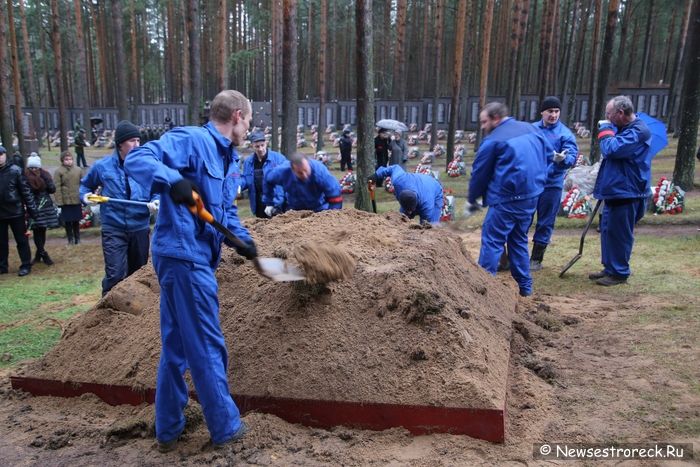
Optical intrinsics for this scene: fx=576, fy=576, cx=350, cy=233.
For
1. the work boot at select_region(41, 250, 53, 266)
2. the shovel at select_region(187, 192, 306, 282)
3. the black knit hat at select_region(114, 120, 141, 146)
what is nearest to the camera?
the shovel at select_region(187, 192, 306, 282)

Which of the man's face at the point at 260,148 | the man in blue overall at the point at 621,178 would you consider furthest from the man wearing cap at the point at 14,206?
the man in blue overall at the point at 621,178

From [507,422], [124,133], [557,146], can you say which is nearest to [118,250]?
[124,133]

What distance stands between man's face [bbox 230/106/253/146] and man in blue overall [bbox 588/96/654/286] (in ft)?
14.5

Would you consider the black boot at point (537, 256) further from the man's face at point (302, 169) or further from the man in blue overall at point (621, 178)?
the man's face at point (302, 169)

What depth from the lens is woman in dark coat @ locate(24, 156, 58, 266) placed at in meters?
9.59

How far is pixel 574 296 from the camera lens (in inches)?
249

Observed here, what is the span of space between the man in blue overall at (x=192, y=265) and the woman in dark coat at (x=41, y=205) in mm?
7591

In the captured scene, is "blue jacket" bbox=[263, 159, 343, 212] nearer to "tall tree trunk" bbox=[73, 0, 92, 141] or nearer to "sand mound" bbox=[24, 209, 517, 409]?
"sand mound" bbox=[24, 209, 517, 409]

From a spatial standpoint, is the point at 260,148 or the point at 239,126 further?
the point at 260,148

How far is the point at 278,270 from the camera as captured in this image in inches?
140

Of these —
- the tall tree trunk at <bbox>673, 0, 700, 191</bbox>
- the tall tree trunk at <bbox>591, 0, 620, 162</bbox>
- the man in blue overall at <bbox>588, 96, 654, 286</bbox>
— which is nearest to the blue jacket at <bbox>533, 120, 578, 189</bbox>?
the man in blue overall at <bbox>588, 96, 654, 286</bbox>

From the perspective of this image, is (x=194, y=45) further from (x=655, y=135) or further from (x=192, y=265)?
(x=192, y=265)

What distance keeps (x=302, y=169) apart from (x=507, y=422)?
3.69 m

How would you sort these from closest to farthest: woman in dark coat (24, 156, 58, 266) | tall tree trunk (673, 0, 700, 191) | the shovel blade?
the shovel blade < woman in dark coat (24, 156, 58, 266) < tall tree trunk (673, 0, 700, 191)
